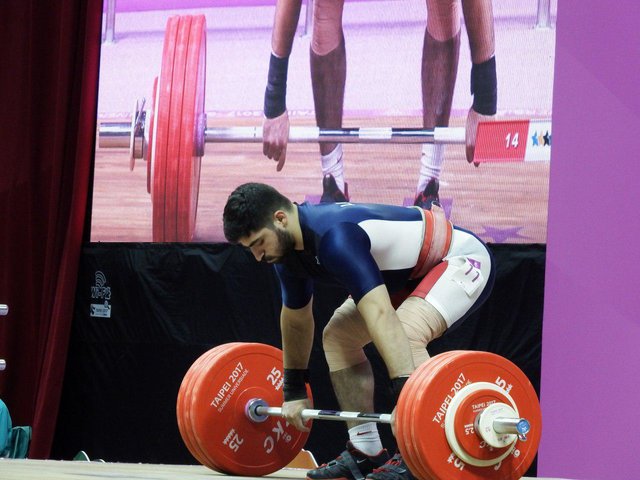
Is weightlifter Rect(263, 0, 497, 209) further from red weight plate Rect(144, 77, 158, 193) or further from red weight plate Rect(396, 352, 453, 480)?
red weight plate Rect(396, 352, 453, 480)

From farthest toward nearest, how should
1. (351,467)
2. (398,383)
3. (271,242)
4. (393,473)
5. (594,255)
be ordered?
(594,255), (351,467), (271,242), (393,473), (398,383)

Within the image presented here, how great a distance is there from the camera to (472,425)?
7.95ft

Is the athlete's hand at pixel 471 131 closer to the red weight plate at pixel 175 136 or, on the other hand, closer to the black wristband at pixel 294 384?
the red weight plate at pixel 175 136

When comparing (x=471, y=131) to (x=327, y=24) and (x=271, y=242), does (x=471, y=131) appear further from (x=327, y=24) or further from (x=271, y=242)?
(x=271, y=242)

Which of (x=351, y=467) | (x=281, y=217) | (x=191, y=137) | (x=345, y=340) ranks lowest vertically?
(x=351, y=467)

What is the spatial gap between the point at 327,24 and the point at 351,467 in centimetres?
247

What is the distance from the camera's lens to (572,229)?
3928 millimetres

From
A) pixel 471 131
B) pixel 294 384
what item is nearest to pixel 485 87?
pixel 471 131

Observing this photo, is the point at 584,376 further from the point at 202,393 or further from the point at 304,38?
the point at 304,38

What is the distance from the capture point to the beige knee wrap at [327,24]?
15.3 ft

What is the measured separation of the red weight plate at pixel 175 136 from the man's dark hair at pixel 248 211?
7.45 ft

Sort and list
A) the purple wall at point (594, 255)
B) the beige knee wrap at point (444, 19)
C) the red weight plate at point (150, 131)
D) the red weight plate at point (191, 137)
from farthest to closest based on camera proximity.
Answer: the red weight plate at point (150, 131) < the red weight plate at point (191, 137) < the beige knee wrap at point (444, 19) < the purple wall at point (594, 255)

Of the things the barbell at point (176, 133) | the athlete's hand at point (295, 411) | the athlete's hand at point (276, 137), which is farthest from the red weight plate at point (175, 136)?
the athlete's hand at point (295, 411)

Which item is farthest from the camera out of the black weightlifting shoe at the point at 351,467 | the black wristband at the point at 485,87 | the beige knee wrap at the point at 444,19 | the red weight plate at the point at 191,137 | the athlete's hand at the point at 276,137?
the red weight plate at the point at 191,137
